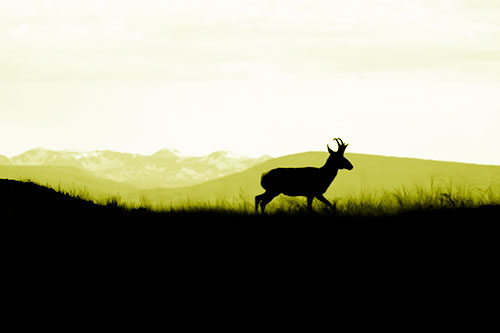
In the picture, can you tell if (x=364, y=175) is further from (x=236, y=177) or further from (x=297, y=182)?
(x=297, y=182)

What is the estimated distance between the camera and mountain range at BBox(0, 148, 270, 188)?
84438 mm

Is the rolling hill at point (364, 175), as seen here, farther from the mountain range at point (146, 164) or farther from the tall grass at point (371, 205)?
the mountain range at point (146, 164)

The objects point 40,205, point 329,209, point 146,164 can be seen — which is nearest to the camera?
point 329,209

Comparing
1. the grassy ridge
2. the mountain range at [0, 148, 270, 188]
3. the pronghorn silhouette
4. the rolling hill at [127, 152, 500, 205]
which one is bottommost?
the grassy ridge

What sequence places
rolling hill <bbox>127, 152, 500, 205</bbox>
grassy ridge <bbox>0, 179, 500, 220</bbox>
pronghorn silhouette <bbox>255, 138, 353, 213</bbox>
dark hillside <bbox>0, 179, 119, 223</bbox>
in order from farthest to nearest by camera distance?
rolling hill <bbox>127, 152, 500, 205</bbox>
pronghorn silhouette <bbox>255, 138, 353, 213</bbox>
dark hillside <bbox>0, 179, 119, 223</bbox>
grassy ridge <bbox>0, 179, 500, 220</bbox>

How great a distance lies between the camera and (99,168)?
95688mm

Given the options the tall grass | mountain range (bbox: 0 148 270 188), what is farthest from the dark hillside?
mountain range (bbox: 0 148 270 188)

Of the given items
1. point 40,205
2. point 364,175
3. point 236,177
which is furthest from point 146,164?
point 40,205

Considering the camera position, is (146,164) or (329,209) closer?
(329,209)

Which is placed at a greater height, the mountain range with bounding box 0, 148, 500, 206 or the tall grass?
the mountain range with bounding box 0, 148, 500, 206

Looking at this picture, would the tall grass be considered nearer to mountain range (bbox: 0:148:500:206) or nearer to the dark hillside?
mountain range (bbox: 0:148:500:206)

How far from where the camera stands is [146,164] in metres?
94.3

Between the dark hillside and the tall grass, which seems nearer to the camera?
the tall grass

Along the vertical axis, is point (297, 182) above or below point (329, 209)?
above
